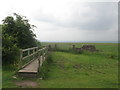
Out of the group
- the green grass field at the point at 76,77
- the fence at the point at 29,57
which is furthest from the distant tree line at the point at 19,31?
the green grass field at the point at 76,77

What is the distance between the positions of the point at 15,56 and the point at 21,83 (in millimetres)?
3988

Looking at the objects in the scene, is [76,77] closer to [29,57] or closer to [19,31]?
[29,57]

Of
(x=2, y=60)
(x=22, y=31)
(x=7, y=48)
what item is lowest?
(x=2, y=60)

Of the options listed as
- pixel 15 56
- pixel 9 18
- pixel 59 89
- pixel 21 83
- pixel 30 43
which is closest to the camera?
pixel 59 89

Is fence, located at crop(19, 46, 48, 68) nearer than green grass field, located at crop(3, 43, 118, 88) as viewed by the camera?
No

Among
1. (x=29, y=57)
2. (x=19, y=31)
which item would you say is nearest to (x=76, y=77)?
(x=29, y=57)

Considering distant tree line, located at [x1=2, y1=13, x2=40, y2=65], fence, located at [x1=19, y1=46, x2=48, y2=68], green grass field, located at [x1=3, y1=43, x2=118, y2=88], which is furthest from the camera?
distant tree line, located at [x1=2, y1=13, x2=40, y2=65]

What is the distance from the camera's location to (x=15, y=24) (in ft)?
40.1

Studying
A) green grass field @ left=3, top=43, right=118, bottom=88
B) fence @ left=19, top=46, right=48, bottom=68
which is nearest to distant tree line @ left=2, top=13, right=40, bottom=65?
fence @ left=19, top=46, right=48, bottom=68

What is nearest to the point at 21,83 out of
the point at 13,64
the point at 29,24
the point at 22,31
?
the point at 13,64

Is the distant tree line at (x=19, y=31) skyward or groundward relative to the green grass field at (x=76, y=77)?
skyward

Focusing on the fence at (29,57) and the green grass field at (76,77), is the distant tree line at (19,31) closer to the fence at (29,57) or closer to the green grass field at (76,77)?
the fence at (29,57)

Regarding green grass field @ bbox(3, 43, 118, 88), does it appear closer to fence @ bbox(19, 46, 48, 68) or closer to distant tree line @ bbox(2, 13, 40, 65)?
fence @ bbox(19, 46, 48, 68)

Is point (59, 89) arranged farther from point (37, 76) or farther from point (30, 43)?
point (30, 43)
